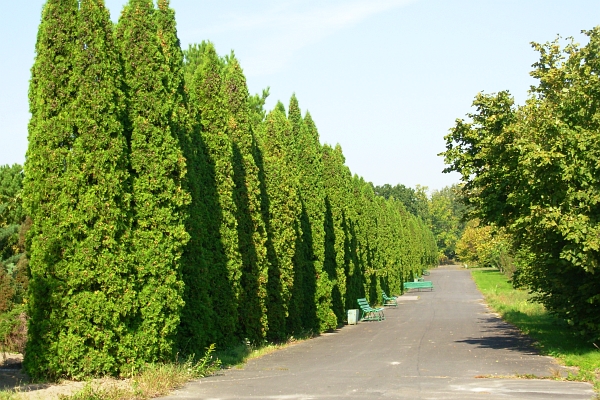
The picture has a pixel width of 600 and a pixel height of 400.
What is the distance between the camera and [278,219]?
907 inches

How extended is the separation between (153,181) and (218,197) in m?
4.48

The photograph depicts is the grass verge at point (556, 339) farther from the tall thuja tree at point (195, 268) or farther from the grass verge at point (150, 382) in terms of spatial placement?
the tall thuja tree at point (195, 268)

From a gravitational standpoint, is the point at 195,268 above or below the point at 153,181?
below

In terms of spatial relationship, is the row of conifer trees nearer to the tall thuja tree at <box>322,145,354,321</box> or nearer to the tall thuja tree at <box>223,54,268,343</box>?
the tall thuja tree at <box>223,54,268,343</box>

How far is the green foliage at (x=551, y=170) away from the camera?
1638 cm

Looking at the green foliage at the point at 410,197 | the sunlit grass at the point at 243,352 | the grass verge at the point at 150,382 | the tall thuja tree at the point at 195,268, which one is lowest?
the sunlit grass at the point at 243,352

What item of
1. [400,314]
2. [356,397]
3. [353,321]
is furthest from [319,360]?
[400,314]

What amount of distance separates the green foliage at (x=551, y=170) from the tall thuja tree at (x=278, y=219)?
208 inches

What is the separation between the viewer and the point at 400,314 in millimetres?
38406

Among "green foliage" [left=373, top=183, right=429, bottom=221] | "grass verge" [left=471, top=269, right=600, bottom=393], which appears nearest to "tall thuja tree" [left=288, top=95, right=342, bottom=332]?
"grass verge" [left=471, top=269, right=600, bottom=393]

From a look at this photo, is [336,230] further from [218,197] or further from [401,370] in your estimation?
[401,370]

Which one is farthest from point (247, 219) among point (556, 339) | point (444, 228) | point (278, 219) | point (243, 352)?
point (444, 228)

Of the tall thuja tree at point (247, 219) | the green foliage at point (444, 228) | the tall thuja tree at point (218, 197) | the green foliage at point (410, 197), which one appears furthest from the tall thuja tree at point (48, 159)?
the green foliage at point (410, 197)

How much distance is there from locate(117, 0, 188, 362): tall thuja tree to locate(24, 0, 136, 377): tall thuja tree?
42 cm
